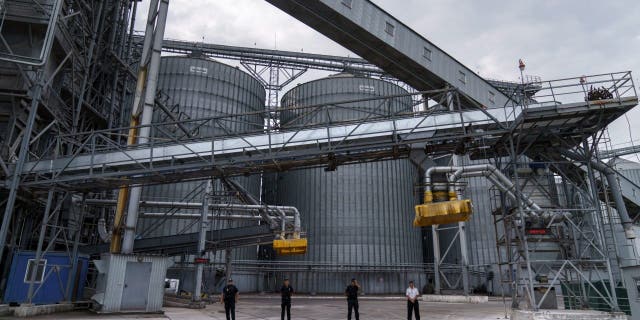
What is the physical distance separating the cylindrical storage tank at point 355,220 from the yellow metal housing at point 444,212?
71.5 ft

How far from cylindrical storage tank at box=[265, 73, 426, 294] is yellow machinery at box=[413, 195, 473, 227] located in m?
21.8

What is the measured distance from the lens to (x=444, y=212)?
1265cm

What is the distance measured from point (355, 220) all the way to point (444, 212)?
2432 cm

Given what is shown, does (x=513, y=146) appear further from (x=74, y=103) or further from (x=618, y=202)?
(x=74, y=103)

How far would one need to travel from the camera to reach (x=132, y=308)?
53.6 ft

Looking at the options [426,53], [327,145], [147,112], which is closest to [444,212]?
[327,145]

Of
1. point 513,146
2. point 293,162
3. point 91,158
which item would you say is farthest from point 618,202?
point 91,158

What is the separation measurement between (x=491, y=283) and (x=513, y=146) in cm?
2627

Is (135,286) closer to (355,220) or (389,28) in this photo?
(389,28)

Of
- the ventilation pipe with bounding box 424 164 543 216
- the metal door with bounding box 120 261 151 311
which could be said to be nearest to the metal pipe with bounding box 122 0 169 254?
the metal door with bounding box 120 261 151 311

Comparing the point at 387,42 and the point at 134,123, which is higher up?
the point at 387,42

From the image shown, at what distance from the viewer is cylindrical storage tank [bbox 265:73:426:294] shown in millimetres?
35719

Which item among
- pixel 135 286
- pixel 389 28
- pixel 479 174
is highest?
pixel 389 28

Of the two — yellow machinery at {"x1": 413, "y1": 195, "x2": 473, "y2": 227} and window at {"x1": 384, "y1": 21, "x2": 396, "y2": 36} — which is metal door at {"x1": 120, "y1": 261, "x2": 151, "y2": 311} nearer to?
yellow machinery at {"x1": 413, "y1": 195, "x2": 473, "y2": 227}
